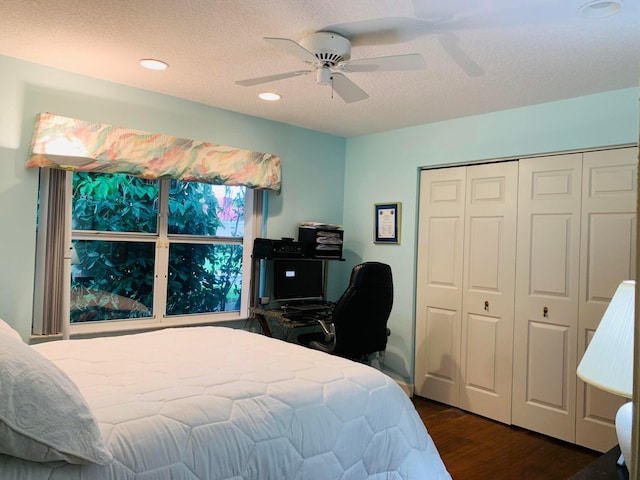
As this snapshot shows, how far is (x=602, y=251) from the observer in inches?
122

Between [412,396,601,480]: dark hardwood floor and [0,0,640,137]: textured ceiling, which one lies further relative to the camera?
[412,396,601,480]: dark hardwood floor

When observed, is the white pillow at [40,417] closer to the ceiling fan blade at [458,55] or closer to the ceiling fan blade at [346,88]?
the ceiling fan blade at [346,88]

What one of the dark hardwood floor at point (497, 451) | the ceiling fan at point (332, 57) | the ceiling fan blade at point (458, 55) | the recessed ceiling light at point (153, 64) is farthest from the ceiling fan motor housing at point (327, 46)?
the dark hardwood floor at point (497, 451)

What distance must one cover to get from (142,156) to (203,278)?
3.72 feet

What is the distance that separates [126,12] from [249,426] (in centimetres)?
190

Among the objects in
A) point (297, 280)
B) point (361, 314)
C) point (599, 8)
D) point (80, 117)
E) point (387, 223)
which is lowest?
point (361, 314)

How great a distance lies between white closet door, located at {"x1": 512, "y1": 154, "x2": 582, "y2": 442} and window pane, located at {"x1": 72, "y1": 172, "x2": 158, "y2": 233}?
2.79 m

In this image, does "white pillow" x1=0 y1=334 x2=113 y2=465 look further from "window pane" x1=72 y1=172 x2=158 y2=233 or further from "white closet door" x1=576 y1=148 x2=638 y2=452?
"white closet door" x1=576 y1=148 x2=638 y2=452

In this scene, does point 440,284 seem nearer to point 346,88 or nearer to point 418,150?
point 418,150

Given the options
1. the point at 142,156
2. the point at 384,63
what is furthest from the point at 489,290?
the point at 142,156

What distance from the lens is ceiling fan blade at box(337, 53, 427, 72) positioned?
88.3 inches

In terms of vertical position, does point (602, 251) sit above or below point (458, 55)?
below

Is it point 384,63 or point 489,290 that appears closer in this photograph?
point 384,63

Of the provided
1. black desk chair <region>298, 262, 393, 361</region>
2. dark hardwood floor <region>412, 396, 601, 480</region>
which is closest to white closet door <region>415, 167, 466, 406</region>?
dark hardwood floor <region>412, 396, 601, 480</region>
